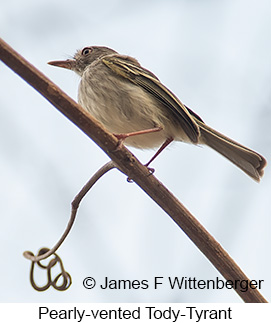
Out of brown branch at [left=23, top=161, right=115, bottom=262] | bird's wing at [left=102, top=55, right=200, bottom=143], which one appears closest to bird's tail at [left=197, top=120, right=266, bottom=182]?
bird's wing at [left=102, top=55, right=200, bottom=143]

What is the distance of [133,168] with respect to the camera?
2.52 meters

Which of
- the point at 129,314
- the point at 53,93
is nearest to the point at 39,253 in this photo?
the point at 129,314

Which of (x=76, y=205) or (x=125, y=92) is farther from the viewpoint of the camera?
(x=125, y=92)

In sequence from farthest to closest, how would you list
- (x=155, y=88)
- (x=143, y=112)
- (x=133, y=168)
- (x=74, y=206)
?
(x=155, y=88), (x=143, y=112), (x=74, y=206), (x=133, y=168)

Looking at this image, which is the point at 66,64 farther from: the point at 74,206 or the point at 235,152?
the point at 74,206

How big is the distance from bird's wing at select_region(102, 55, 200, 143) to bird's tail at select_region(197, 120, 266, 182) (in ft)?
0.93

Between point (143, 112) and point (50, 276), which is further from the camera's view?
point (143, 112)

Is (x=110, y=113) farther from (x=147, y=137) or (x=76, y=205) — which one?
(x=76, y=205)

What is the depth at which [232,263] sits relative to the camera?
90.7 inches

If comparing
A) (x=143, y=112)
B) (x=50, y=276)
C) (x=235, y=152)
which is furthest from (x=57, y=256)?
(x=235, y=152)

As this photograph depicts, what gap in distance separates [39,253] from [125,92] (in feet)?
4.55

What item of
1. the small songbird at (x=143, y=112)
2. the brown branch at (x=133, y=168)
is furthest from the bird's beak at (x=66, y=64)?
the brown branch at (x=133, y=168)

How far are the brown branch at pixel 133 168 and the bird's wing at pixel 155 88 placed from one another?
41.0 inches

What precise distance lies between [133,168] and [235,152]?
152 cm
